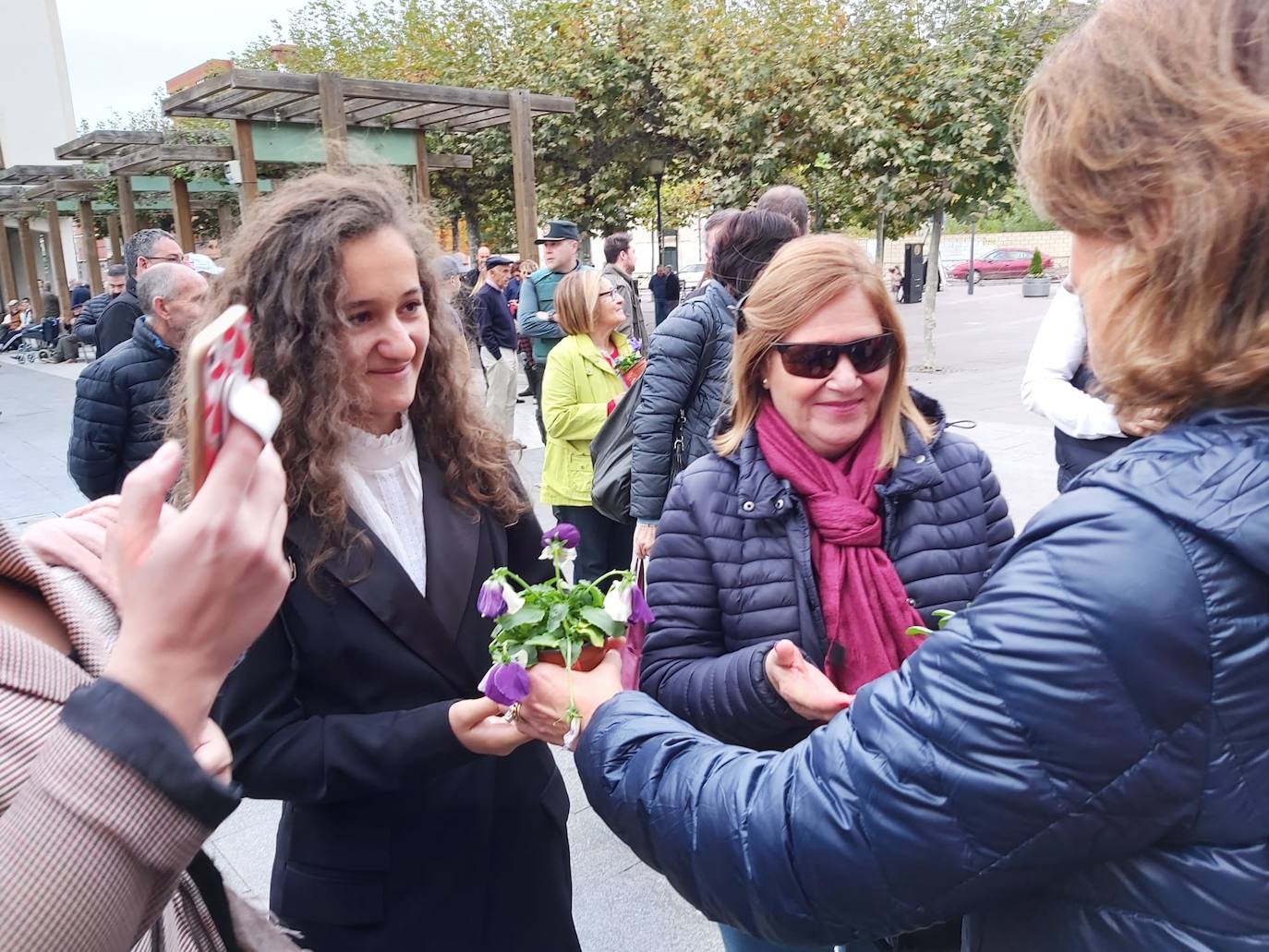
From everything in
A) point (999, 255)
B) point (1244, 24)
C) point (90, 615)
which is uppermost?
point (1244, 24)

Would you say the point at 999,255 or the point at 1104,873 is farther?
the point at 999,255

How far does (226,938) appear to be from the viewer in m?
1.19

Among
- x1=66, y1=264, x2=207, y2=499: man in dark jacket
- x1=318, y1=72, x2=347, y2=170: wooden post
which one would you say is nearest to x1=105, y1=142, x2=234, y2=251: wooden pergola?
x1=318, y1=72, x2=347, y2=170: wooden post

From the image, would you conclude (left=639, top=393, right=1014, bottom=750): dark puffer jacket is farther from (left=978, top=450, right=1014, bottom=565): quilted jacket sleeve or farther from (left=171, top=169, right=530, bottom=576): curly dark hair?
(left=171, top=169, right=530, bottom=576): curly dark hair

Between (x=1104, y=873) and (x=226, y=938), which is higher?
(x=1104, y=873)

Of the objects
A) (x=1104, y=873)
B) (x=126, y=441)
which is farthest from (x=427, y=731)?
(x=126, y=441)

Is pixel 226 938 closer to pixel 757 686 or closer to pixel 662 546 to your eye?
pixel 757 686

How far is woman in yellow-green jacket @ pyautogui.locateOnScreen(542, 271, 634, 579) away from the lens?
15.2 feet

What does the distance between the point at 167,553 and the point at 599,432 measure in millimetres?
3447

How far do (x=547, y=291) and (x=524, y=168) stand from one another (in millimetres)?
3256

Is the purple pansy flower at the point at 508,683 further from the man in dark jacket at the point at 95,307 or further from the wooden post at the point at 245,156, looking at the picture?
the man in dark jacket at the point at 95,307

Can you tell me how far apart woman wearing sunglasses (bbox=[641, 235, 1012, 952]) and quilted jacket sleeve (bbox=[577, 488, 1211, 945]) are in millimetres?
713

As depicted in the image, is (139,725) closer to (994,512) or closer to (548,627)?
(548,627)

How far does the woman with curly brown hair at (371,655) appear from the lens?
1.59m
